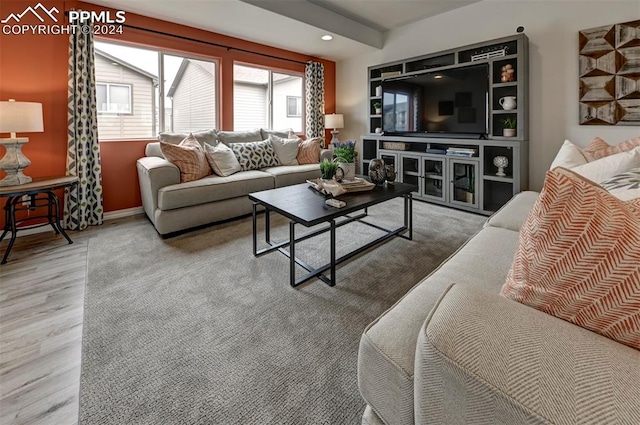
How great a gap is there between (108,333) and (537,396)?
1.82 m

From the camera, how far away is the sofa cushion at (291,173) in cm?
381

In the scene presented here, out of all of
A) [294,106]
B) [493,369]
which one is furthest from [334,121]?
[493,369]

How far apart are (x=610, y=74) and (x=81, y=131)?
5139 mm

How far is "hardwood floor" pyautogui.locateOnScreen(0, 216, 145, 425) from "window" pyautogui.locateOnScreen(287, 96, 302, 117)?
3880 mm

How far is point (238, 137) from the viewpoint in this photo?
4.20 meters

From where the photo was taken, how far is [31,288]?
209 cm

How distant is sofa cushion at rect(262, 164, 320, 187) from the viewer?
3807mm

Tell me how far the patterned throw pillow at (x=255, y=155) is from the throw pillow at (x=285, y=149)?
0.23ft

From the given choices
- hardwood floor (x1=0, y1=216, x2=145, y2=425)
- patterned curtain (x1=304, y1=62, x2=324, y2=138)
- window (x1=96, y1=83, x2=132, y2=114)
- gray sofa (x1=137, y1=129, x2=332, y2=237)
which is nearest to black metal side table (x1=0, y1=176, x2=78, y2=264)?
hardwood floor (x1=0, y1=216, x2=145, y2=425)

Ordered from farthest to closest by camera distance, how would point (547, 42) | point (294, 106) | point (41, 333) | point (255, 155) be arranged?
point (294, 106), point (255, 155), point (547, 42), point (41, 333)

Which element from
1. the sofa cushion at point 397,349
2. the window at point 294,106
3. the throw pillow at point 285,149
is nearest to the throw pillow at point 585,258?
the sofa cushion at point 397,349

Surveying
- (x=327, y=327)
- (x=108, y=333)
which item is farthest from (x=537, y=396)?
(x=108, y=333)

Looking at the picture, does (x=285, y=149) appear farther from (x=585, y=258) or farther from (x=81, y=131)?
(x=585, y=258)

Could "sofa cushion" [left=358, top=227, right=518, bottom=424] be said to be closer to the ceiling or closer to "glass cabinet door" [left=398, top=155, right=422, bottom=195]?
"glass cabinet door" [left=398, top=155, right=422, bottom=195]
